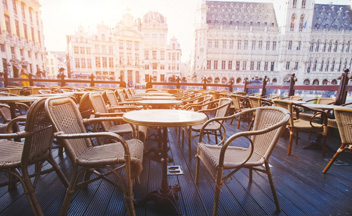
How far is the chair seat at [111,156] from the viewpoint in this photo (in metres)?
1.39

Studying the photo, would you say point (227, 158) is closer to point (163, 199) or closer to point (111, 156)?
point (163, 199)

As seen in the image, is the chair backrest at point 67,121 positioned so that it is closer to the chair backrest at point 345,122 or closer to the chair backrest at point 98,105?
the chair backrest at point 98,105

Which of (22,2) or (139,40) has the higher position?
(22,2)

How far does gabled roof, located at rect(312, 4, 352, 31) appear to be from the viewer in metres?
40.0

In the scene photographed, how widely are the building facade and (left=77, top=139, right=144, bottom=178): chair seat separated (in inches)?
1312

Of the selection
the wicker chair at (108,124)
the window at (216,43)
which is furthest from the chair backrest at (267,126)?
the window at (216,43)

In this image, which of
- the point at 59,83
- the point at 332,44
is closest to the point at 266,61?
the point at 332,44

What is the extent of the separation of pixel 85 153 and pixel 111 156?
0.34 metres

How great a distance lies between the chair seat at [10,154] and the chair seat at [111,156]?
A: 0.49m

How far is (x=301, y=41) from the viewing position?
122 ft

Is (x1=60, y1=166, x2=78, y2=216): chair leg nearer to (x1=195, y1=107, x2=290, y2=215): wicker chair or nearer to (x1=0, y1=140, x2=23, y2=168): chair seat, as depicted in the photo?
(x1=0, y1=140, x2=23, y2=168): chair seat

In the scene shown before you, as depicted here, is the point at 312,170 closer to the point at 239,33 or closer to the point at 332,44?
the point at 239,33

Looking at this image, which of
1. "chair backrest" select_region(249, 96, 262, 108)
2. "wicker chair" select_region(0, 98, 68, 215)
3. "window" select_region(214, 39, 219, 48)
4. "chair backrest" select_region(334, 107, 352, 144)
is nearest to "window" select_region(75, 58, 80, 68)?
"window" select_region(214, 39, 219, 48)

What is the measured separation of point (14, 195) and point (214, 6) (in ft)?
160
